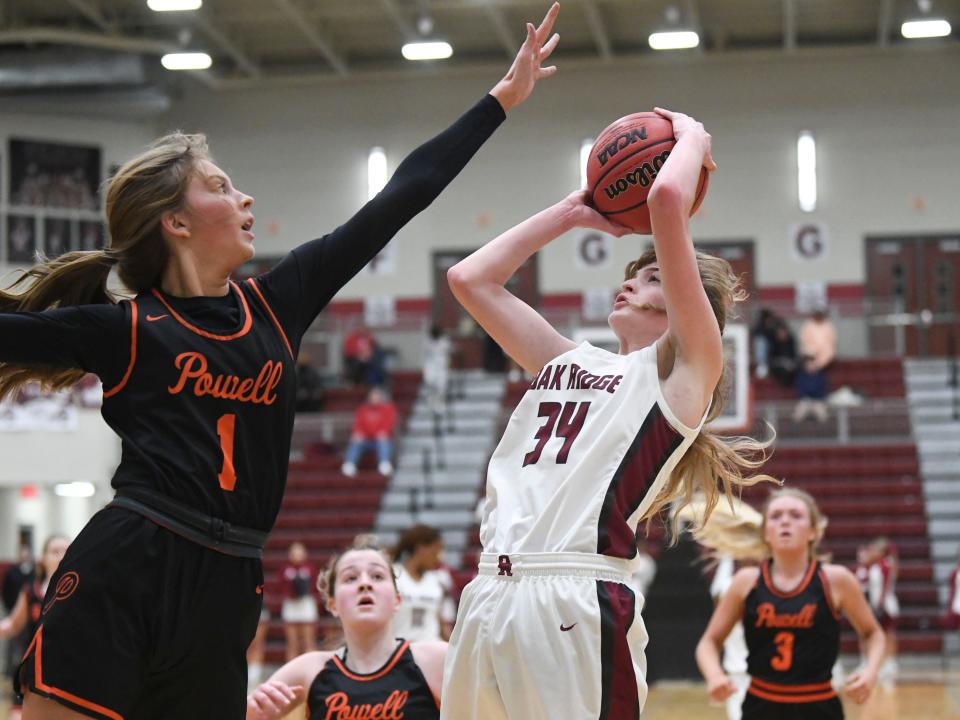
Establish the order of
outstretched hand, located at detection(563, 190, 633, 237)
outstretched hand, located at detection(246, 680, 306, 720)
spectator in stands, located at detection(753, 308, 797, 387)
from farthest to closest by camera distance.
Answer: spectator in stands, located at detection(753, 308, 797, 387)
outstretched hand, located at detection(246, 680, 306, 720)
outstretched hand, located at detection(563, 190, 633, 237)

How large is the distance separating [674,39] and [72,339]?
684 inches

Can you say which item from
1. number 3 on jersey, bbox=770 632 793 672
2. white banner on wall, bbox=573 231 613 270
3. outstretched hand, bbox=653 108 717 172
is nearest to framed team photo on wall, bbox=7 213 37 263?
white banner on wall, bbox=573 231 613 270

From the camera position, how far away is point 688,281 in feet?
9.06

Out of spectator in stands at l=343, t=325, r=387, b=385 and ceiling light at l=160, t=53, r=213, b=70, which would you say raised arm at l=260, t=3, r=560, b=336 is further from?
ceiling light at l=160, t=53, r=213, b=70

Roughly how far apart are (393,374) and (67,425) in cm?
467

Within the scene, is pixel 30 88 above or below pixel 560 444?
above

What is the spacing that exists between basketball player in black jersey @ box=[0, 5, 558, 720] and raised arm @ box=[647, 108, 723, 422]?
585 millimetres

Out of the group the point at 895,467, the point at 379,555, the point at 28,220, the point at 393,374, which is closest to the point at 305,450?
the point at 393,374

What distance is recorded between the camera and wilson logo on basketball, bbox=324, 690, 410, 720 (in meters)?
3.92

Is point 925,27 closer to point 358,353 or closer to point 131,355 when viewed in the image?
point 358,353

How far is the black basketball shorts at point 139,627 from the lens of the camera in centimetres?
231

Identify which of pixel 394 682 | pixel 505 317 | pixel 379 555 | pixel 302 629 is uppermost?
pixel 505 317

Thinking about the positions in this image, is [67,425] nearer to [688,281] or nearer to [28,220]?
[28,220]

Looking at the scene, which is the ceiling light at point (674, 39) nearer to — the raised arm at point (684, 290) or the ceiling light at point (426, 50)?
the ceiling light at point (426, 50)
